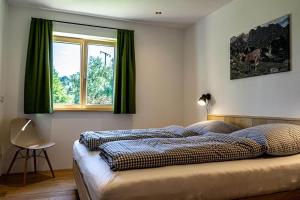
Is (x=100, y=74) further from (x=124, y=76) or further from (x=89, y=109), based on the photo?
(x=89, y=109)

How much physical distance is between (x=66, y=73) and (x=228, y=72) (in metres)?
2.42

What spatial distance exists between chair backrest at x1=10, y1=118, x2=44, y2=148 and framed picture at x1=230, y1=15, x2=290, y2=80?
2.80m

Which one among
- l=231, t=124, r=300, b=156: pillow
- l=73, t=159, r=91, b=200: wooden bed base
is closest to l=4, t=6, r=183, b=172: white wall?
l=73, t=159, r=91, b=200: wooden bed base

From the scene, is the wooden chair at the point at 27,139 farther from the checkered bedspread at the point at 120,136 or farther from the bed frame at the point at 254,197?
the checkered bedspread at the point at 120,136

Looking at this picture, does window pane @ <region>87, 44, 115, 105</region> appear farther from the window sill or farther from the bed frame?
the bed frame

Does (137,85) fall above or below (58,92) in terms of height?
above

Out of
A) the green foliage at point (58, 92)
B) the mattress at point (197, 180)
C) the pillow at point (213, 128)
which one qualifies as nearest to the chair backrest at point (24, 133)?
the green foliage at point (58, 92)

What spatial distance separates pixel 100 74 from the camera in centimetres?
400

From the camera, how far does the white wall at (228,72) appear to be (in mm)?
2361

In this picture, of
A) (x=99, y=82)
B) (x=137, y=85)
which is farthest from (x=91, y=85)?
(x=137, y=85)

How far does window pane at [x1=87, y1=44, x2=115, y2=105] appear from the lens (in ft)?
13.0

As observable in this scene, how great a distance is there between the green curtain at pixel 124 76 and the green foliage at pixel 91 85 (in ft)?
0.81

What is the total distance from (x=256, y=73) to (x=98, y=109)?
92.7 inches

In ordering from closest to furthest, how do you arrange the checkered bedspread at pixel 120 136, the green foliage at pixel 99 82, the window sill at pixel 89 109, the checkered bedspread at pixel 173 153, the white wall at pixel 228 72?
the checkered bedspread at pixel 173 153 < the checkered bedspread at pixel 120 136 < the white wall at pixel 228 72 < the window sill at pixel 89 109 < the green foliage at pixel 99 82
